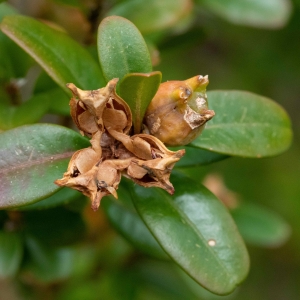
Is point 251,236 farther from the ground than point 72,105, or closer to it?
closer to it

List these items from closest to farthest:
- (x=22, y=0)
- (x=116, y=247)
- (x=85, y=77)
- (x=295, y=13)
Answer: (x=85, y=77) < (x=22, y=0) < (x=116, y=247) < (x=295, y=13)

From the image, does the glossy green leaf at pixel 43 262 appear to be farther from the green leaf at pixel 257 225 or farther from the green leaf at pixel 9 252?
the green leaf at pixel 257 225

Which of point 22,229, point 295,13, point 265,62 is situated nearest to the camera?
point 22,229

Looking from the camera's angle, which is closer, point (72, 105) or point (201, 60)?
point (72, 105)

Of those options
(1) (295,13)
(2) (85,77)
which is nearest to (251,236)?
(2) (85,77)

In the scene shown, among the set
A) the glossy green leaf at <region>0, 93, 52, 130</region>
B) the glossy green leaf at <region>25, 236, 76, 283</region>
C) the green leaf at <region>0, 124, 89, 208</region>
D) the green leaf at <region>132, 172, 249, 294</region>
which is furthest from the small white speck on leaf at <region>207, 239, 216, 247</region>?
the glossy green leaf at <region>25, 236, 76, 283</region>

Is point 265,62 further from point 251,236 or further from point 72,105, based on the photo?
point 72,105
